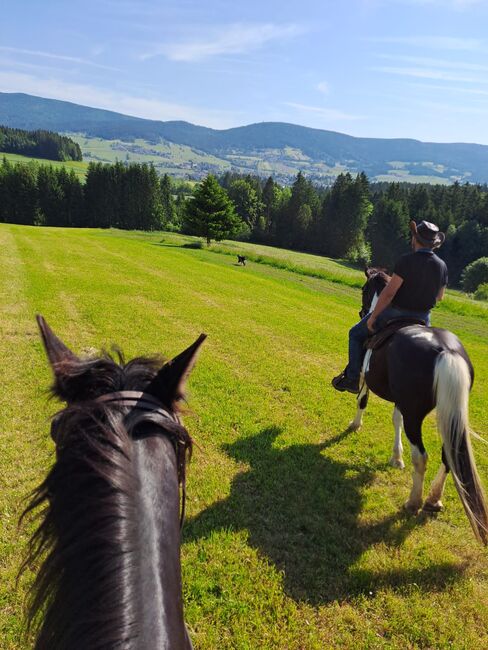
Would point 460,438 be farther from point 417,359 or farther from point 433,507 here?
point 433,507

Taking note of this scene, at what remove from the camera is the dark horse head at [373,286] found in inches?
295

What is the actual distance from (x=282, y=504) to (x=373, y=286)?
14.2 ft

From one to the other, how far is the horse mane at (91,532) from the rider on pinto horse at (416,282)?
5.05m

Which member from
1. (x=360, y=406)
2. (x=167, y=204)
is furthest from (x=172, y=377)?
(x=167, y=204)

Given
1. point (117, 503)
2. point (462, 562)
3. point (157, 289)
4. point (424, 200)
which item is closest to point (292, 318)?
point (157, 289)

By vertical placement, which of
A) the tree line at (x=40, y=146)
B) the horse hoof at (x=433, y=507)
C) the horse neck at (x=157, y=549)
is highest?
the tree line at (x=40, y=146)

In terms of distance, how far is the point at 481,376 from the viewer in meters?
12.8

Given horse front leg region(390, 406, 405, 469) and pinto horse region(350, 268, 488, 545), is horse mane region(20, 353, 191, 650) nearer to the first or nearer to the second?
pinto horse region(350, 268, 488, 545)

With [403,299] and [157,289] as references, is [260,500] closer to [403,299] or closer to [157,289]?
[403,299]

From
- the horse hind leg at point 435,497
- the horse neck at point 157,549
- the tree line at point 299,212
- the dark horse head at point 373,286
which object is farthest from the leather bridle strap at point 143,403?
the tree line at point 299,212

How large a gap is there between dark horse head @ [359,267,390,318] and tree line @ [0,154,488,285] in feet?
235

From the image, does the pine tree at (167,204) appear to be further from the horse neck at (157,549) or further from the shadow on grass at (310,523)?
the horse neck at (157,549)

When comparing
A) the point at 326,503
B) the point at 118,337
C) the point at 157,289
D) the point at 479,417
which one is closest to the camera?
the point at 326,503

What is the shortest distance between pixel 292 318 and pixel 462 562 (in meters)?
12.5
